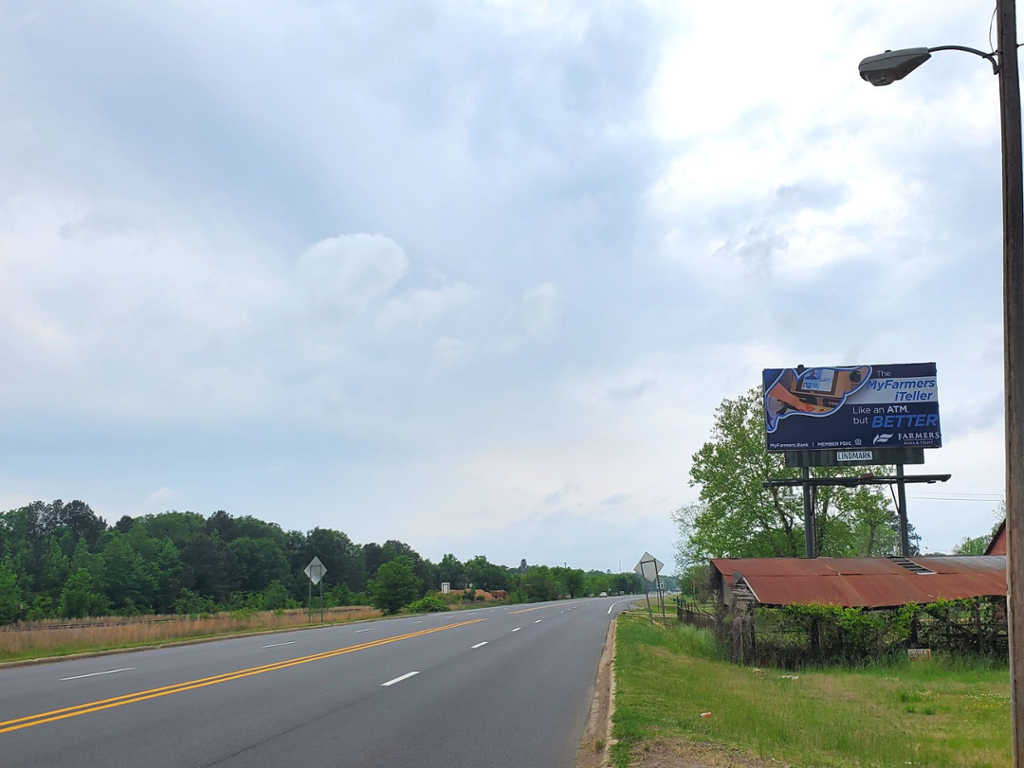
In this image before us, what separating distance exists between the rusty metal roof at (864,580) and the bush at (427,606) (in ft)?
148

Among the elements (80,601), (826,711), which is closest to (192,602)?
(80,601)

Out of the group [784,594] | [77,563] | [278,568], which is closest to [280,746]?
[784,594]

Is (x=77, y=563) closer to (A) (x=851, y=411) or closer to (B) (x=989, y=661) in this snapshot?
(A) (x=851, y=411)

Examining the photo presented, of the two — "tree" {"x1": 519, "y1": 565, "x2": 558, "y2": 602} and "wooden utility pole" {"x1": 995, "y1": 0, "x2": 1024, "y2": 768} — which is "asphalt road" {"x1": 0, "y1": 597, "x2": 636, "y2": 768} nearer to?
"wooden utility pole" {"x1": 995, "y1": 0, "x2": 1024, "y2": 768}

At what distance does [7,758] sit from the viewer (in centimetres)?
870

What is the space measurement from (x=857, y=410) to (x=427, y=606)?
44.5m

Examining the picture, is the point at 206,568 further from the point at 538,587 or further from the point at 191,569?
the point at 538,587

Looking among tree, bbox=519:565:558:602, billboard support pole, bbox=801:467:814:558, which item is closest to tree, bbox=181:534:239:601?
tree, bbox=519:565:558:602

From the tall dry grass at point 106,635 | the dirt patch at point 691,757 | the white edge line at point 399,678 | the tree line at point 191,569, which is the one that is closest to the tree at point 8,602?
the tree line at point 191,569

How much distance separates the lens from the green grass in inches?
389

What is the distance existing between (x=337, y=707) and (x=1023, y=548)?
9.48 m

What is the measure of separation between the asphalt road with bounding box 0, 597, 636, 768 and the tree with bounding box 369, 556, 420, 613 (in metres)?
46.1

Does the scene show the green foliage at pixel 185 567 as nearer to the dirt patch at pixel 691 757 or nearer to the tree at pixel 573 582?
the tree at pixel 573 582

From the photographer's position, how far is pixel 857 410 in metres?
38.2
